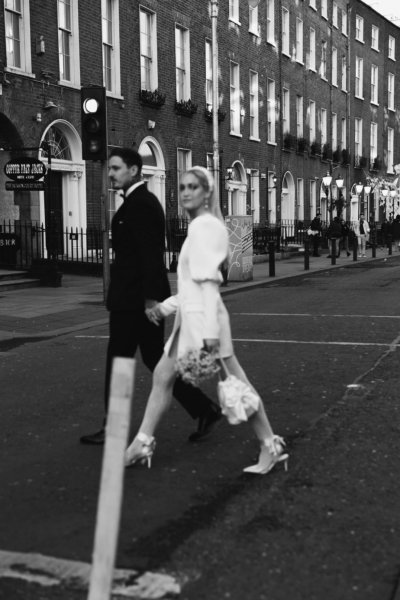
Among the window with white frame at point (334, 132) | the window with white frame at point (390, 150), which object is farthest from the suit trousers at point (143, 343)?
the window with white frame at point (390, 150)

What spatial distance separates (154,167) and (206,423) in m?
20.4

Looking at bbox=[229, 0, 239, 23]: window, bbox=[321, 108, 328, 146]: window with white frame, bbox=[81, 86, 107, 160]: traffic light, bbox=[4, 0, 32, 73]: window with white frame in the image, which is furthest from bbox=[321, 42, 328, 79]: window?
bbox=[81, 86, 107, 160]: traffic light

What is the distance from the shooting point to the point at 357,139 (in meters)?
46.4

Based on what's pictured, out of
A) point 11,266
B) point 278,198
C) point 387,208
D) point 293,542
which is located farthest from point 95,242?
point 387,208

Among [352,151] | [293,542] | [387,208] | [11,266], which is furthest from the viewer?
[387,208]

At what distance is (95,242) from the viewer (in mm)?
21078

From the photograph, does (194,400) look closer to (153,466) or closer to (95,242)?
(153,466)

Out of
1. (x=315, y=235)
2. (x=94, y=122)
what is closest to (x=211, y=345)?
(x=94, y=122)

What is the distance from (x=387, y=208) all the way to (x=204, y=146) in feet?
84.6

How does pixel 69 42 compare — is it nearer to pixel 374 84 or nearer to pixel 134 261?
pixel 134 261

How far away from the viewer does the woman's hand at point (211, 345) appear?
431 cm

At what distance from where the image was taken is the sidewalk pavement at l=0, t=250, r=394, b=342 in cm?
1110

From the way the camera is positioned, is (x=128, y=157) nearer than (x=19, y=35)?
Yes

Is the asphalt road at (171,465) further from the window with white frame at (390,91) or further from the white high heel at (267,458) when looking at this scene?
the window with white frame at (390,91)
